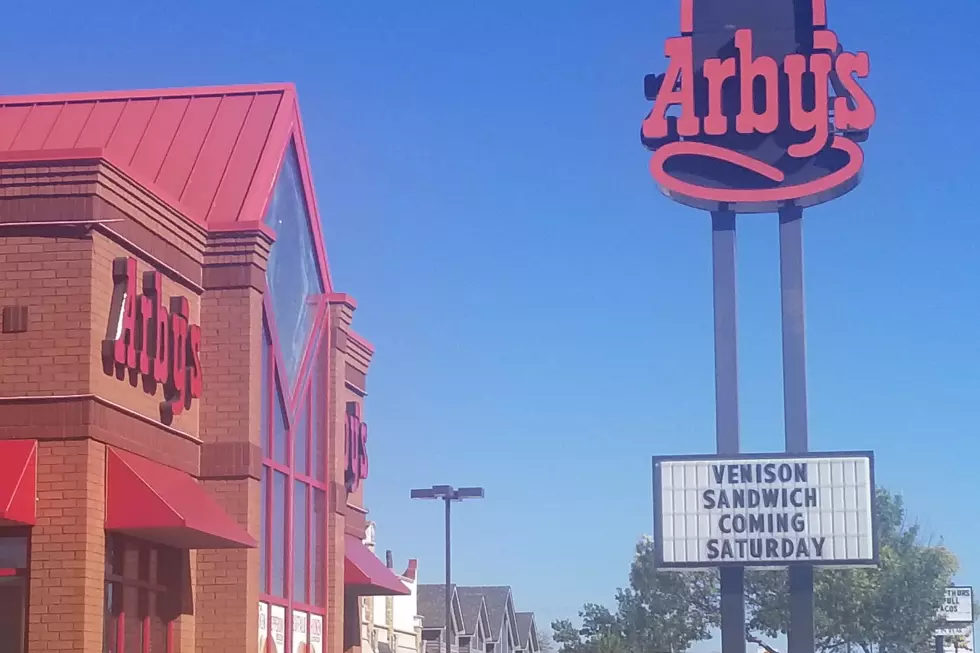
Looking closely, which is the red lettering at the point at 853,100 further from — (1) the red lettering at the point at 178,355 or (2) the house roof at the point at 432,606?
(2) the house roof at the point at 432,606

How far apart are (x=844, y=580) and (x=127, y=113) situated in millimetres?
40193

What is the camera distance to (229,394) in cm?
1961

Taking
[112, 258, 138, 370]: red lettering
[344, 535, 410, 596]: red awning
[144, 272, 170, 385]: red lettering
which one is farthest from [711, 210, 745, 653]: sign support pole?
[112, 258, 138, 370]: red lettering

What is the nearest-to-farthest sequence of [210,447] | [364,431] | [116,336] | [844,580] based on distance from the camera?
[116,336] < [210,447] < [364,431] < [844,580]

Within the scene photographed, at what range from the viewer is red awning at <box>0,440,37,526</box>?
1608 centimetres

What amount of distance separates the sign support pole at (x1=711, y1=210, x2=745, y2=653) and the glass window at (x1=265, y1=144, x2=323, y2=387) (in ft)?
28.3

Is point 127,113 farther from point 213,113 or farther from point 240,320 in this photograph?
point 240,320

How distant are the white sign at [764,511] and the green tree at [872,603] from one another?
96.1ft

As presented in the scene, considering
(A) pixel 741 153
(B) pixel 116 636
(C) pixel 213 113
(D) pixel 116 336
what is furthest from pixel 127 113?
(A) pixel 741 153

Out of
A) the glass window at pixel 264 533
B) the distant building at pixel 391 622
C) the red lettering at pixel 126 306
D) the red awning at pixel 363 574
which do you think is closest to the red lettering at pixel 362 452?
the red awning at pixel 363 574

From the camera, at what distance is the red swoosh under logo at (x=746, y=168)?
96.1 feet

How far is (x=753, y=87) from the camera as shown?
29.9 meters

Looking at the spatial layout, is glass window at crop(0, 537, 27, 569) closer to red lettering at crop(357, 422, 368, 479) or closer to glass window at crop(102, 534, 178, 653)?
glass window at crop(102, 534, 178, 653)

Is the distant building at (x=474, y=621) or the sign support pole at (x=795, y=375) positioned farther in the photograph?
the distant building at (x=474, y=621)
